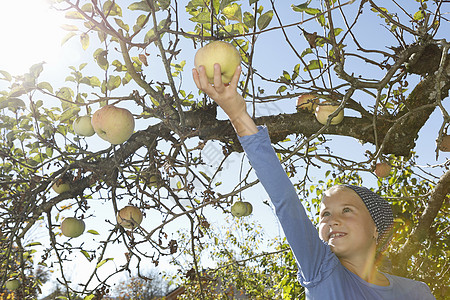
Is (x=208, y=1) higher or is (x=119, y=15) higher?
(x=119, y=15)

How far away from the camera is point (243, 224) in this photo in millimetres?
10938

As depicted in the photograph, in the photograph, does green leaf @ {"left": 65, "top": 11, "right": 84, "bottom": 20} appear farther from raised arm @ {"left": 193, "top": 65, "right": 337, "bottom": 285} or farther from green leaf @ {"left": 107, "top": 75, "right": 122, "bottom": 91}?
raised arm @ {"left": 193, "top": 65, "right": 337, "bottom": 285}

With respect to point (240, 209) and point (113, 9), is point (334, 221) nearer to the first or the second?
point (240, 209)

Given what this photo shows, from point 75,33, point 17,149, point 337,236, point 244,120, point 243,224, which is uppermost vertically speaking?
point 243,224

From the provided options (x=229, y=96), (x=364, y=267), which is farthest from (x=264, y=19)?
(x=364, y=267)

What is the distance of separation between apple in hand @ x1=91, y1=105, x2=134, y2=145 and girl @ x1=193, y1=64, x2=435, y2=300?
3.80 ft

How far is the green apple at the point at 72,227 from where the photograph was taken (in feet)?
9.53

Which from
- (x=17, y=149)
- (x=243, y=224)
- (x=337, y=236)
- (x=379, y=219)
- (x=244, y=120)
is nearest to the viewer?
(x=244, y=120)

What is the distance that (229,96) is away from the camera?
120 centimetres

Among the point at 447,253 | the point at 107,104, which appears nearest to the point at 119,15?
the point at 107,104

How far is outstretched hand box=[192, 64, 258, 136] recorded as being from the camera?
1.16 m

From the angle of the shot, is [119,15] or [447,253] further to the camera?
[447,253]

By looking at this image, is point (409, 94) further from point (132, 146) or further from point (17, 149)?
point (17, 149)

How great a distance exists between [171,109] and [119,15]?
0.64 metres
